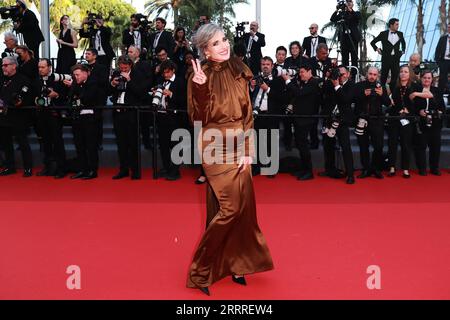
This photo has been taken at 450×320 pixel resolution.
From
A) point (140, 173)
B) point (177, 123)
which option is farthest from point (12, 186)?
point (177, 123)

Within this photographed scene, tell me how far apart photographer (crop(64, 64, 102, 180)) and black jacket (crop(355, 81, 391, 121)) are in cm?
367

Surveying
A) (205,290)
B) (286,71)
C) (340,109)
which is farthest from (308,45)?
(205,290)

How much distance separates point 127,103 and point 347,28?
4.83 metres

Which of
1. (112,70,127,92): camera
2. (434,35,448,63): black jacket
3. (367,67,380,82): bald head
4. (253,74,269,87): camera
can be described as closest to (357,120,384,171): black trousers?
(367,67,380,82): bald head

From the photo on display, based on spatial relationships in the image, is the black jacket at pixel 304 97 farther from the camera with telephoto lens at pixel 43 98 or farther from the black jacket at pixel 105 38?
the black jacket at pixel 105 38

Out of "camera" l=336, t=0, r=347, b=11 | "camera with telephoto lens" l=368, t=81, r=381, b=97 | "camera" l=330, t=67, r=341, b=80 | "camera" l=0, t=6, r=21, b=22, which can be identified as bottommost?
"camera with telephoto lens" l=368, t=81, r=381, b=97

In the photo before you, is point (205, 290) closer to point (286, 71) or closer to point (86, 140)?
point (86, 140)

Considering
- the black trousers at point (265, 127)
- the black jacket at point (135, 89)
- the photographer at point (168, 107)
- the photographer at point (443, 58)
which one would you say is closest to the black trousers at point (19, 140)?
the black jacket at point (135, 89)

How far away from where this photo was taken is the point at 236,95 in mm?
3678

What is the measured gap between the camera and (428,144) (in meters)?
8.63

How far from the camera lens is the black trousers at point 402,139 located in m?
8.36

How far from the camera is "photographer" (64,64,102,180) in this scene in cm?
805

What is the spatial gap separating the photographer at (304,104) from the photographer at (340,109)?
0.60 ft

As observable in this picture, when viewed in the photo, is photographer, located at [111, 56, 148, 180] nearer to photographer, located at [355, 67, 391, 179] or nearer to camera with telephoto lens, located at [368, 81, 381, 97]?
photographer, located at [355, 67, 391, 179]
